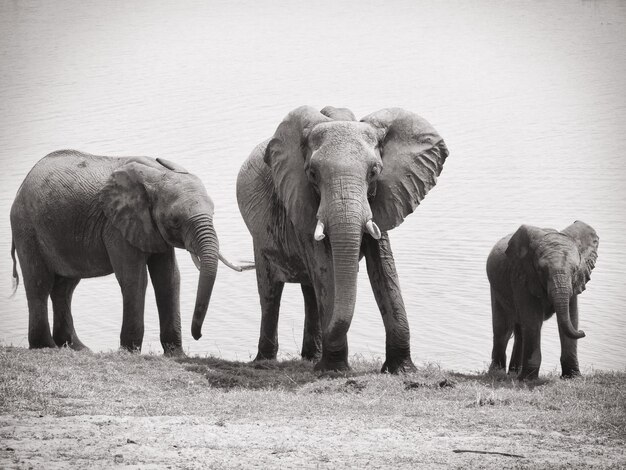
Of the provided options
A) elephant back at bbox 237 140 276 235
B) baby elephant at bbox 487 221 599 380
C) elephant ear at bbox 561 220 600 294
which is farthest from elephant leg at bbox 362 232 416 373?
elephant ear at bbox 561 220 600 294

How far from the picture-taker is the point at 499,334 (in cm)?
1221

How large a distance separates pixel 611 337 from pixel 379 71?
929 inches

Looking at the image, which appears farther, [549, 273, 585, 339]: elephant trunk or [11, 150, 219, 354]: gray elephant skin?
[11, 150, 219, 354]: gray elephant skin

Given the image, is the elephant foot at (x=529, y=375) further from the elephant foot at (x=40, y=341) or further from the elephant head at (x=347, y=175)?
the elephant foot at (x=40, y=341)

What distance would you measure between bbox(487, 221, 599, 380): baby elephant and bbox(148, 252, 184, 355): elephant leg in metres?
3.21

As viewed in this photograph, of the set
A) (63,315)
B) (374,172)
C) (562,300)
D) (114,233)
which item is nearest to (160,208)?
(114,233)

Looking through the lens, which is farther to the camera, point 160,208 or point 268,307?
point 268,307

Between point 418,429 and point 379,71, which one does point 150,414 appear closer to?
point 418,429

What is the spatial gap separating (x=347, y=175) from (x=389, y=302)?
1.40 meters

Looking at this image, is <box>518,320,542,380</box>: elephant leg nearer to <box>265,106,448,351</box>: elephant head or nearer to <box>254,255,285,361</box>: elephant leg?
<box>265,106,448,351</box>: elephant head

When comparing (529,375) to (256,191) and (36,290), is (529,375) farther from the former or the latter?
(36,290)

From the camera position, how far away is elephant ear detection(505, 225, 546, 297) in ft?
36.1

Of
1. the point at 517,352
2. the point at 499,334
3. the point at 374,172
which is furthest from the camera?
the point at 499,334

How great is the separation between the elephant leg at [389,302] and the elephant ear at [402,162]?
0.68 ft
